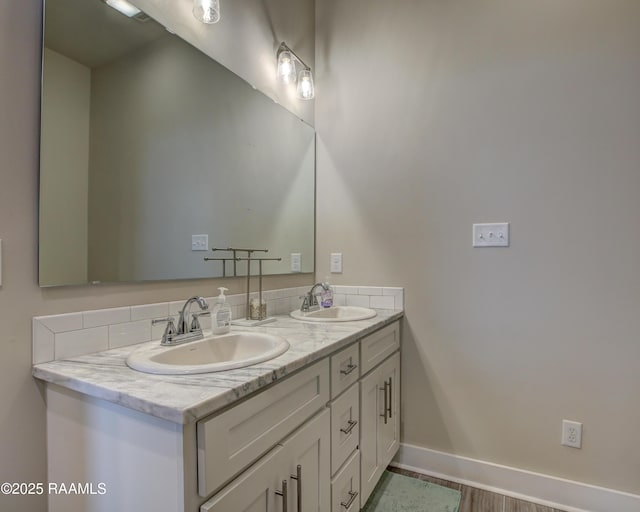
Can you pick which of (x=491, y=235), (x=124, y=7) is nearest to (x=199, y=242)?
(x=124, y=7)

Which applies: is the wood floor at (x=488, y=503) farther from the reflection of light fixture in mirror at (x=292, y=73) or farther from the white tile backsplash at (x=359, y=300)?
the reflection of light fixture in mirror at (x=292, y=73)

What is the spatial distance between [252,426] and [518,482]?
4.96ft

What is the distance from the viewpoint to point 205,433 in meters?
0.74

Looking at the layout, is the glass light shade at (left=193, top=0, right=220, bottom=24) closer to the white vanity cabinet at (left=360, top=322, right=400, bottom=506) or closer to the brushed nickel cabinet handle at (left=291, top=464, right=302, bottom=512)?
the white vanity cabinet at (left=360, top=322, right=400, bottom=506)

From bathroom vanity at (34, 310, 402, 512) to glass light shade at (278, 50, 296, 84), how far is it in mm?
1398

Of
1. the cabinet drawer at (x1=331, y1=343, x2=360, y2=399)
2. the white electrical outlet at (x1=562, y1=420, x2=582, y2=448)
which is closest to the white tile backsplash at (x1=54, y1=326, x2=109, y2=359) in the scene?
the cabinet drawer at (x1=331, y1=343, x2=360, y2=399)

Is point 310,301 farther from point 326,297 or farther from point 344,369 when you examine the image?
point 344,369

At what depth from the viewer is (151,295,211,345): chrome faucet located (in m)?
1.17

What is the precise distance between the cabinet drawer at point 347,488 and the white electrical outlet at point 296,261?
3.26 ft

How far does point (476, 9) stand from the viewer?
1.81m

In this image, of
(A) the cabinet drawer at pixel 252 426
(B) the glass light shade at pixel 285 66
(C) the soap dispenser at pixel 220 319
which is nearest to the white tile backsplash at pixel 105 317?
(C) the soap dispenser at pixel 220 319

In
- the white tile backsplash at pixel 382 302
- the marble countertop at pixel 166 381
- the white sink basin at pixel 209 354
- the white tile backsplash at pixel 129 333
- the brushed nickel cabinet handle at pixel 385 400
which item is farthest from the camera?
the white tile backsplash at pixel 382 302

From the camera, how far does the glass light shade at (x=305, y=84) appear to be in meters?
2.05

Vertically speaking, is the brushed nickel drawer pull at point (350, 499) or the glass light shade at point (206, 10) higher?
the glass light shade at point (206, 10)
